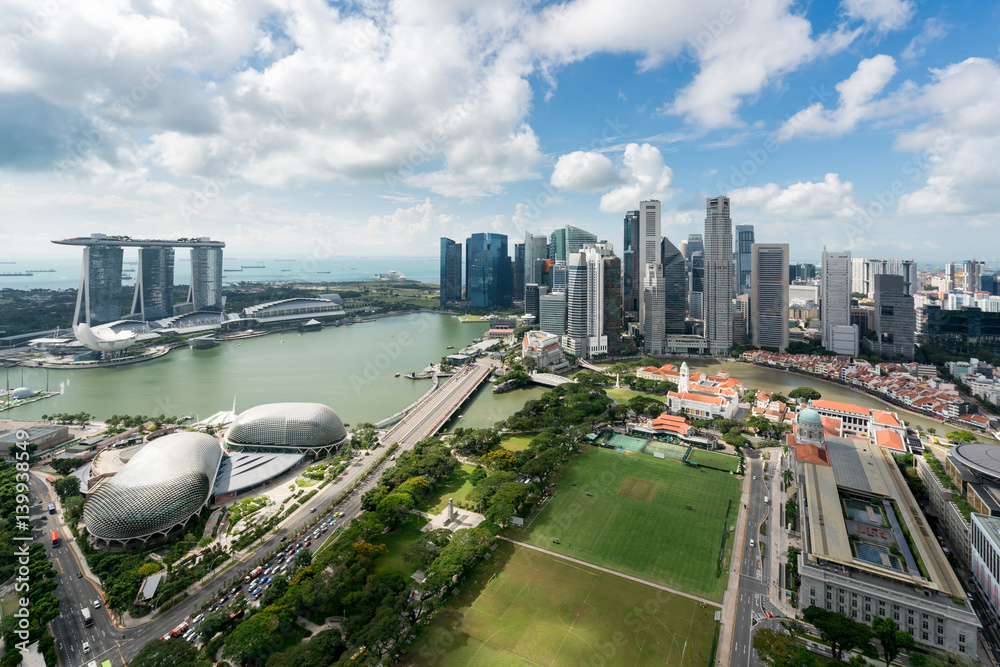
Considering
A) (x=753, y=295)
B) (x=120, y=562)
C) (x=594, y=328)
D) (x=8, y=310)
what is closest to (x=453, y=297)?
(x=594, y=328)

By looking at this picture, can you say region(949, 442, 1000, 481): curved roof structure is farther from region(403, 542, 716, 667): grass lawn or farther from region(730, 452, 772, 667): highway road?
region(403, 542, 716, 667): grass lawn

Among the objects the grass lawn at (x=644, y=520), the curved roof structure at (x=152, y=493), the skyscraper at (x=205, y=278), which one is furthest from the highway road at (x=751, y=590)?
the skyscraper at (x=205, y=278)

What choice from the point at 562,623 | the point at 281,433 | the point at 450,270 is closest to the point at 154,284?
the point at 450,270

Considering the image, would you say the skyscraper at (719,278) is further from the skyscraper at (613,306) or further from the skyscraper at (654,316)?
the skyscraper at (613,306)

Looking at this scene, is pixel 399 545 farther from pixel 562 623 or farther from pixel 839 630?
pixel 839 630

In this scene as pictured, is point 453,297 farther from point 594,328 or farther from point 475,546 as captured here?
point 475,546

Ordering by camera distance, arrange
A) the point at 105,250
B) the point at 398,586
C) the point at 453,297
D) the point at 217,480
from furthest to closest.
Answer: the point at 453,297
the point at 105,250
the point at 217,480
the point at 398,586

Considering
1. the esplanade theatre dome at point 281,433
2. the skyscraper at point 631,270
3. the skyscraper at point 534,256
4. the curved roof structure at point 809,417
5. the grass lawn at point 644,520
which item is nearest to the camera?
the grass lawn at point 644,520
